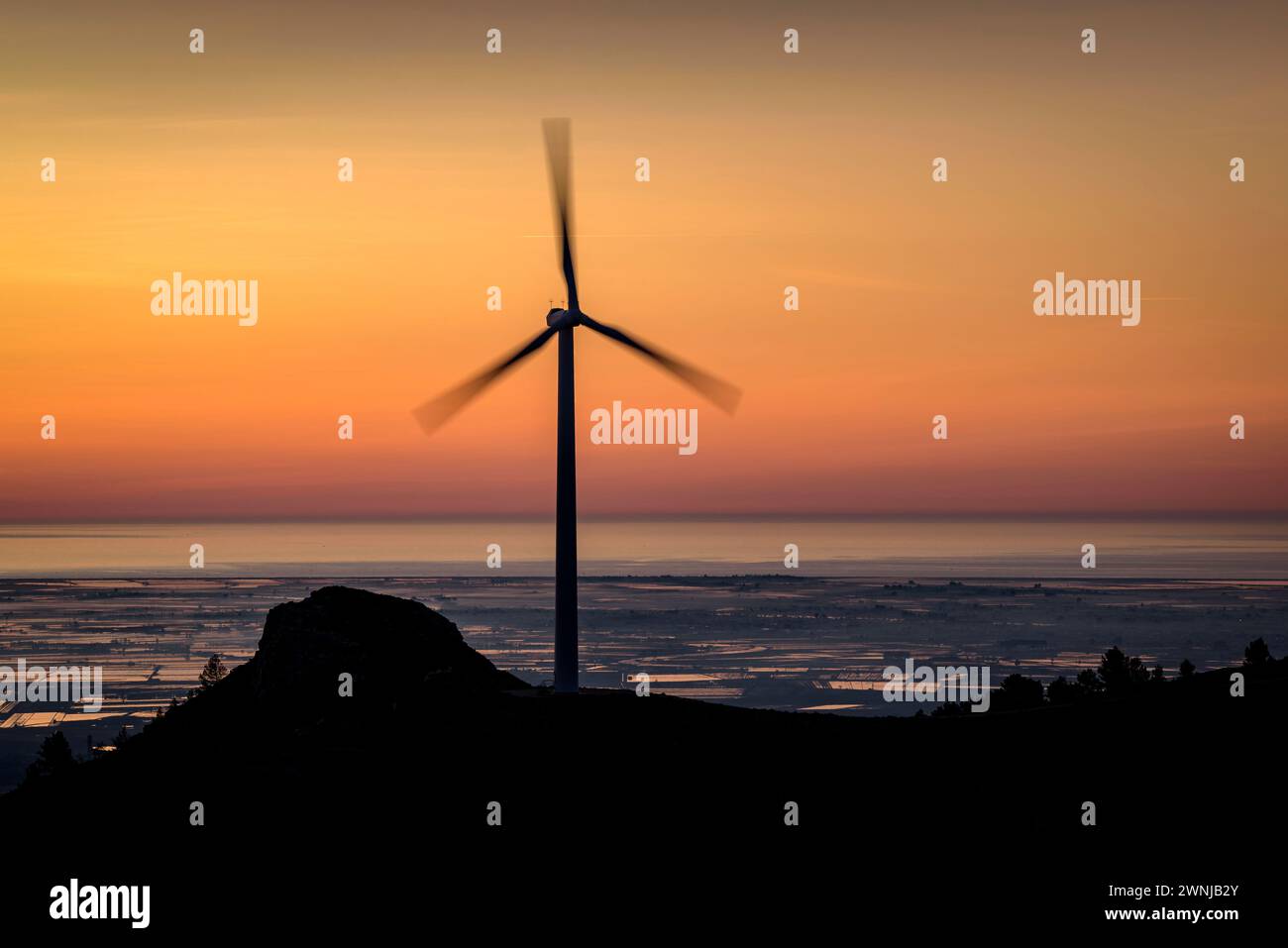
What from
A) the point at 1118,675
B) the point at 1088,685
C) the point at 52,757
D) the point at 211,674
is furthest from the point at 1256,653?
the point at 52,757

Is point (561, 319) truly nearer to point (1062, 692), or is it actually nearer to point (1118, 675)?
point (1062, 692)

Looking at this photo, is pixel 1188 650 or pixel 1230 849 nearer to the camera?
pixel 1230 849

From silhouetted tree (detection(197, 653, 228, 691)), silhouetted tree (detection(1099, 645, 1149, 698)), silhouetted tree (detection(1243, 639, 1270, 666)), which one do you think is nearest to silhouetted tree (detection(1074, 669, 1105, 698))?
silhouetted tree (detection(1099, 645, 1149, 698))

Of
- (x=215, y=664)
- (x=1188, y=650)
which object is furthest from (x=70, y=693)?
(x=1188, y=650)

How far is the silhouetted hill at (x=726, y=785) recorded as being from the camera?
4884cm

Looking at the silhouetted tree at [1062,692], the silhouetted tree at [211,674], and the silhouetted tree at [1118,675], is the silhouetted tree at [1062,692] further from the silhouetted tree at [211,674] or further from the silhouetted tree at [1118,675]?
the silhouetted tree at [211,674]

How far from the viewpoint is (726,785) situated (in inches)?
2116

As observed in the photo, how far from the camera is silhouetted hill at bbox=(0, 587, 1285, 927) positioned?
48844mm

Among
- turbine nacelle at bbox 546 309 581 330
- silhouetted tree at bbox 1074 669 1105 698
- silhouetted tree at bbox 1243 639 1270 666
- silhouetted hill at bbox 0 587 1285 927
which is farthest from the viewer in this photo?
silhouetted tree at bbox 1074 669 1105 698

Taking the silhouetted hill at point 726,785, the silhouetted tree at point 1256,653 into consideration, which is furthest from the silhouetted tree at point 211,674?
the silhouetted tree at point 1256,653

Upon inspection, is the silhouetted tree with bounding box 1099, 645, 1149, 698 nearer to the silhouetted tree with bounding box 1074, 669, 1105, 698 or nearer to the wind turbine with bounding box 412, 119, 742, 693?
the silhouetted tree with bounding box 1074, 669, 1105, 698
